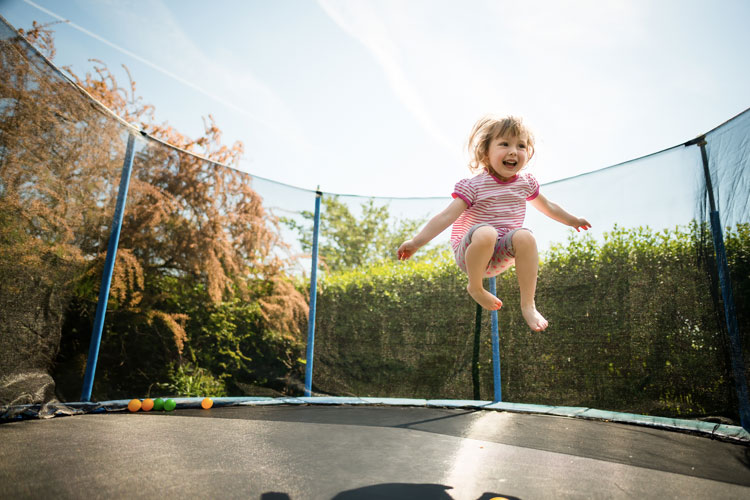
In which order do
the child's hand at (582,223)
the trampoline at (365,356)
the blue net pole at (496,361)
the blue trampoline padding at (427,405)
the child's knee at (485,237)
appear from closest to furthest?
the trampoline at (365,356), the child's knee at (485,237), the child's hand at (582,223), the blue trampoline padding at (427,405), the blue net pole at (496,361)

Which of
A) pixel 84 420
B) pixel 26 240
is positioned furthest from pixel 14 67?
pixel 84 420

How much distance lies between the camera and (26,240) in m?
1.85

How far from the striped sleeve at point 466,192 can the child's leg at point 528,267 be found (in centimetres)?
22

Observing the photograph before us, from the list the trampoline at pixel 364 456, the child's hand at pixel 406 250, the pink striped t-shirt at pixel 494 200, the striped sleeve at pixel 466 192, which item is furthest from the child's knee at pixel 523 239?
the trampoline at pixel 364 456

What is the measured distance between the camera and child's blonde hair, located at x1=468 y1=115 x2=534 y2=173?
5.02ft

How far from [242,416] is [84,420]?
2.19 ft

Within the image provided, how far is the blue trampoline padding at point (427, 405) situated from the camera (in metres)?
1.84

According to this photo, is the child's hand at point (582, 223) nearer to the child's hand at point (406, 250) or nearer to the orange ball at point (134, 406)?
the child's hand at point (406, 250)

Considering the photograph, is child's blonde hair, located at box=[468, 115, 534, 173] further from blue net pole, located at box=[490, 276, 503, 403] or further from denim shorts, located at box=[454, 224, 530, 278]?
blue net pole, located at box=[490, 276, 503, 403]

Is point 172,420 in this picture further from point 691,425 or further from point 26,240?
point 691,425

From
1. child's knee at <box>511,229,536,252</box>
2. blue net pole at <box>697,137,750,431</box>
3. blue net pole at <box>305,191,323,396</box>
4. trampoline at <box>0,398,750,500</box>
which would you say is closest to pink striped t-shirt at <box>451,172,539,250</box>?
child's knee at <box>511,229,536,252</box>

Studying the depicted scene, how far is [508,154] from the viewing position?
4.98 feet

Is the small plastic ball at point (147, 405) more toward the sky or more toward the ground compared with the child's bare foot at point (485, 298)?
more toward the ground

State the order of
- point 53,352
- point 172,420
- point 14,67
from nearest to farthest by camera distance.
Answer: point 14,67 < point 172,420 < point 53,352
